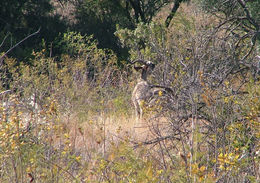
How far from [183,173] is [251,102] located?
1420 millimetres

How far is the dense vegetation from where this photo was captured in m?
3.27

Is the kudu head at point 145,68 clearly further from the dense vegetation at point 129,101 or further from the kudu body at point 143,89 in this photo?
the dense vegetation at point 129,101

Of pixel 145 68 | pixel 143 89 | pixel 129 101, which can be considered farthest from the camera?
pixel 129 101

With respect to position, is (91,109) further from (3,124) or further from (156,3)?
(156,3)

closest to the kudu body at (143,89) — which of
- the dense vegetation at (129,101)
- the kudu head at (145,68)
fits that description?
the kudu head at (145,68)

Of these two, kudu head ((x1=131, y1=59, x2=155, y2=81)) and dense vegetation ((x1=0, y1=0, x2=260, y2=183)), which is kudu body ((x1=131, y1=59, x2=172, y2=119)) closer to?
kudu head ((x1=131, y1=59, x2=155, y2=81))

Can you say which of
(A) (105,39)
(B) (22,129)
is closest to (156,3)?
(A) (105,39)

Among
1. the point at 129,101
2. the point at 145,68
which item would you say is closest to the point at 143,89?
the point at 145,68

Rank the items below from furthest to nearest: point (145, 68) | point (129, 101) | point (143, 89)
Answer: point (129, 101) → point (145, 68) → point (143, 89)

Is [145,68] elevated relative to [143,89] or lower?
elevated

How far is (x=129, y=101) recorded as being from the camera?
8.42 metres

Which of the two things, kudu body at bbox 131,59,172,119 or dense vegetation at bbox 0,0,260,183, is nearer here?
dense vegetation at bbox 0,0,260,183

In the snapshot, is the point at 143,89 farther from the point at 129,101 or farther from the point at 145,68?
the point at 129,101

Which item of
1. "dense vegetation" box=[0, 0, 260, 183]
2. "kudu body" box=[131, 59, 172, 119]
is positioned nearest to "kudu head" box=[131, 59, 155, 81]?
"kudu body" box=[131, 59, 172, 119]
